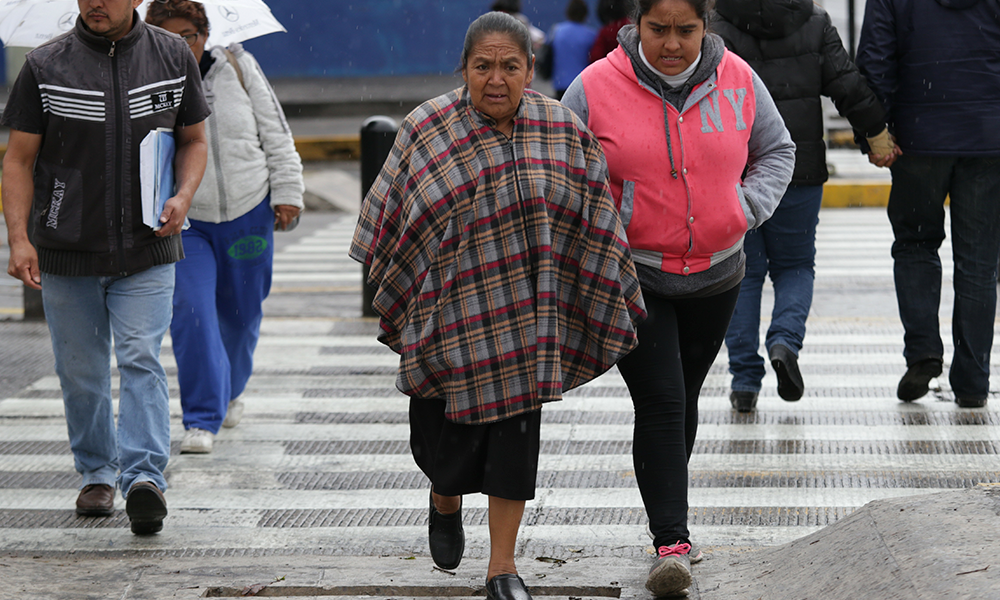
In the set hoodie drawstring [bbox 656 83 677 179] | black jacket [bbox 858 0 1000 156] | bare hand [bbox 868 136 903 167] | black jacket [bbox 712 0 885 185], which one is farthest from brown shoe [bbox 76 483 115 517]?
black jacket [bbox 858 0 1000 156]

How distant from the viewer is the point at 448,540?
3977 millimetres

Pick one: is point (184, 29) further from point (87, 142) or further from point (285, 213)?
point (87, 142)

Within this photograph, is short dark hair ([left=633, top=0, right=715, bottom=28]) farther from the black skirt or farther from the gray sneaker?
the gray sneaker

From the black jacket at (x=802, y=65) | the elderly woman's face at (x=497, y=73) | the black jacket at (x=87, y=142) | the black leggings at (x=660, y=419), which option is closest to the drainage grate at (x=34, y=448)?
the black jacket at (x=87, y=142)

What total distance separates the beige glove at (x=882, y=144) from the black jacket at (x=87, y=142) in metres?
3.16

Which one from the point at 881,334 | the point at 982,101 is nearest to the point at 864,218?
the point at 881,334

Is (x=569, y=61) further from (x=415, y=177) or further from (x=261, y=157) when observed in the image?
(x=415, y=177)

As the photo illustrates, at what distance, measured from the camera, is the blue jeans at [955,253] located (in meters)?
5.83

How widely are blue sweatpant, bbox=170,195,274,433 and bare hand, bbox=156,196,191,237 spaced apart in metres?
0.91

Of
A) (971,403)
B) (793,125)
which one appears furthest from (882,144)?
(971,403)

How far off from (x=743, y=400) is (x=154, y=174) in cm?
299

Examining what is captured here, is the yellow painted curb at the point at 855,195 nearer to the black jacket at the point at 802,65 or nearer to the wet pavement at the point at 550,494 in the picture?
the wet pavement at the point at 550,494

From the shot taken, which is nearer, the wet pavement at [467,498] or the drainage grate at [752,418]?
the wet pavement at [467,498]

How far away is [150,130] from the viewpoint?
15.0 feet
